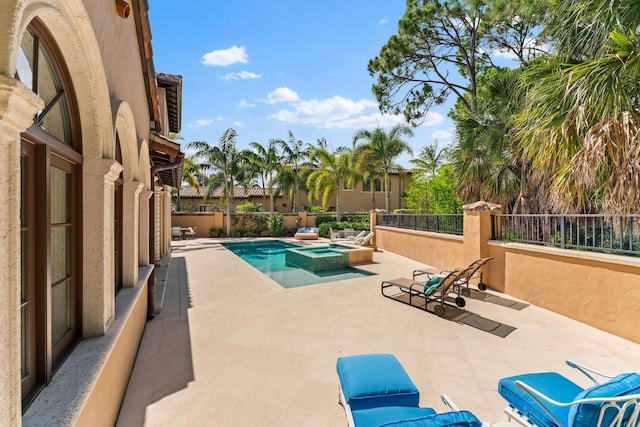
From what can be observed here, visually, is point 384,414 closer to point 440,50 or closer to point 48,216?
point 48,216

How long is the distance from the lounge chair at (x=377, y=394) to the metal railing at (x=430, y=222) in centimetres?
828

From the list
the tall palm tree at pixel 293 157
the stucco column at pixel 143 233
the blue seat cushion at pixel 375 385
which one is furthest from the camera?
the tall palm tree at pixel 293 157

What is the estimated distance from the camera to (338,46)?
13.3m

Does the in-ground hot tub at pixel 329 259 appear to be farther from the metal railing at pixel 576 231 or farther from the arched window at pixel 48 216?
the arched window at pixel 48 216

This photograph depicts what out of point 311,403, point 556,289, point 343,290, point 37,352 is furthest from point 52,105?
point 556,289

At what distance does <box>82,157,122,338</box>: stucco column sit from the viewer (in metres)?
2.79

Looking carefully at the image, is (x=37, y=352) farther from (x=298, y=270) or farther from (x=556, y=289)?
(x=298, y=270)

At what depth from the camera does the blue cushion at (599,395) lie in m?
2.08

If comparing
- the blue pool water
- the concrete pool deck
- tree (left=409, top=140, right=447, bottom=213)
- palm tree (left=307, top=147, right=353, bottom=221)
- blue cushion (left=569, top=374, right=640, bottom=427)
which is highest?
tree (left=409, top=140, right=447, bottom=213)

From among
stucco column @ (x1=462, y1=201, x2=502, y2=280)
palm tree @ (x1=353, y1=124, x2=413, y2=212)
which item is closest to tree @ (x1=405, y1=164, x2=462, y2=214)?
palm tree @ (x1=353, y1=124, x2=413, y2=212)

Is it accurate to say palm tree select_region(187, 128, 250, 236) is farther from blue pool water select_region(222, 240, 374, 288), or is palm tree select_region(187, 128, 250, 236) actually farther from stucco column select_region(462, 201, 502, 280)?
stucco column select_region(462, 201, 502, 280)

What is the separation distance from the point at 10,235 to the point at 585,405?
3768mm

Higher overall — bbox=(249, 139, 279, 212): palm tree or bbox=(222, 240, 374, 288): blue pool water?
bbox=(249, 139, 279, 212): palm tree

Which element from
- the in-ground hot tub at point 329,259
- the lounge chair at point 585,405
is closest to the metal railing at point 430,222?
the in-ground hot tub at point 329,259
